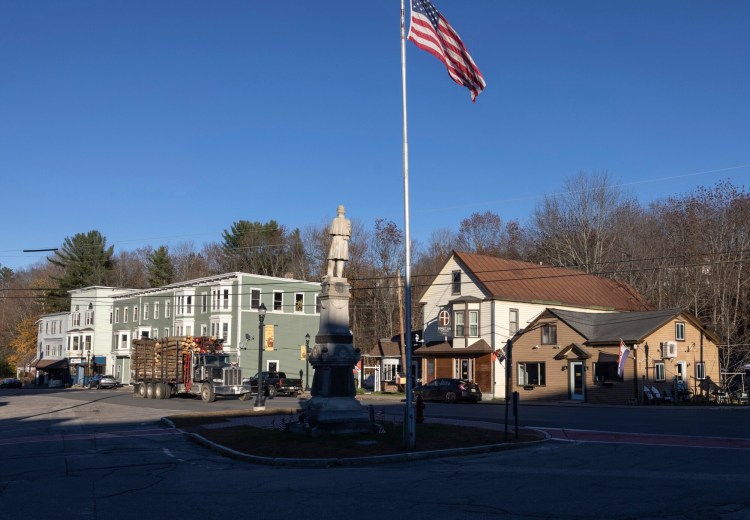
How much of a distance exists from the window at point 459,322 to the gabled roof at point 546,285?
8.18 ft

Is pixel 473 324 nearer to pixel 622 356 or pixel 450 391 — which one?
pixel 450 391

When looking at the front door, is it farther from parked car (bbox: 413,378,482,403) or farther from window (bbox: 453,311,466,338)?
window (bbox: 453,311,466,338)

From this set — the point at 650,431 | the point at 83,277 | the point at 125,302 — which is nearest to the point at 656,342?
the point at 650,431

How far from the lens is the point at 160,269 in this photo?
302ft

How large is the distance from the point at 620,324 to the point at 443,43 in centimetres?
3105

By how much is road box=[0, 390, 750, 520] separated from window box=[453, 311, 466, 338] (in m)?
30.5

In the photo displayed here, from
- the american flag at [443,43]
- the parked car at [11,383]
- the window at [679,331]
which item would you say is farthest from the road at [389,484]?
the parked car at [11,383]

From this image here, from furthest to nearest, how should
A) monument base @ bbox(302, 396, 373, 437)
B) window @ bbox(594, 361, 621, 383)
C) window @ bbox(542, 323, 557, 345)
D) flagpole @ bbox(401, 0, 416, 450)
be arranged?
window @ bbox(542, 323, 557, 345), window @ bbox(594, 361, 621, 383), monument base @ bbox(302, 396, 373, 437), flagpole @ bbox(401, 0, 416, 450)

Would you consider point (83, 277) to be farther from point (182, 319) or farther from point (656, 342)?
Result: point (656, 342)

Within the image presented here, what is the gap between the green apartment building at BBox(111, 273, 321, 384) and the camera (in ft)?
203

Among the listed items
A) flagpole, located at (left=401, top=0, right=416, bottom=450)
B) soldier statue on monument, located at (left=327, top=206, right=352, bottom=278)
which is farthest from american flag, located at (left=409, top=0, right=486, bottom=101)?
soldier statue on monument, located at (left=327, top=206, right=352, bottom=278)

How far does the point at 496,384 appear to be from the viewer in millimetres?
49375

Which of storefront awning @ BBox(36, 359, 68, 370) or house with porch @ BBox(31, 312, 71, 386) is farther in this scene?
house with porch @ BBox(31, 312, 71, 386)

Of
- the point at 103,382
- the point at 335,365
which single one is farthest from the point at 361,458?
the point at 103,382
